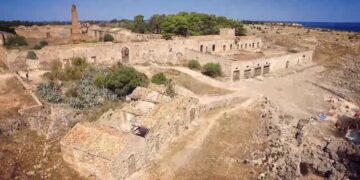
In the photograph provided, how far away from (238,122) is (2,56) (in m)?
28.1

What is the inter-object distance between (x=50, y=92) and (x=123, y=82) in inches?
257

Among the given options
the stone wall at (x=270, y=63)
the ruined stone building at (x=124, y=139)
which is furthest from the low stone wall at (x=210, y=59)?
Result: the ruined stone building at (x=124, y=139)

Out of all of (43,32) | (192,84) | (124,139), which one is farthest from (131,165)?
(43,32)

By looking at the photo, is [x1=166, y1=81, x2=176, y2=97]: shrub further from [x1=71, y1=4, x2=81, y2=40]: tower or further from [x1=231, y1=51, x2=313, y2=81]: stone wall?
[x1=71, y1=4, x2=81, y2=40]: tower

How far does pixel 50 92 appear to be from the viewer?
27516 millimetres

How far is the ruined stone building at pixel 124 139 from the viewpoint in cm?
1703

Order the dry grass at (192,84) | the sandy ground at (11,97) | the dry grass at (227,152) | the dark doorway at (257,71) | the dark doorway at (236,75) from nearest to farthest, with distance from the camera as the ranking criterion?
the dry grass at (227,152)
the sandy ground at (11,97)
the dry grass at (192,84)
the dark doorway at (236,75)
the dark doorway at (257,71)

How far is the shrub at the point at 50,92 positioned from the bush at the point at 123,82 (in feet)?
15.2

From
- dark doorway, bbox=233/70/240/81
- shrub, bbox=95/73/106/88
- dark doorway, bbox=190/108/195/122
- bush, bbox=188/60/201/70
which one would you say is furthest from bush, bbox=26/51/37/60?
dark doorway, bbox=233/70/240/81

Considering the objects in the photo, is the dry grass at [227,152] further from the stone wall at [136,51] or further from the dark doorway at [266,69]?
the stone wall at [136,51]

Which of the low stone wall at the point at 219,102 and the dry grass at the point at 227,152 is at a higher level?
the low stone wall at the point at 219,102

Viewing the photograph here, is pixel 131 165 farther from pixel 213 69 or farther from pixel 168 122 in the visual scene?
pixel 213 69

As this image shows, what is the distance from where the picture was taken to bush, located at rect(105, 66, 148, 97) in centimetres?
2870

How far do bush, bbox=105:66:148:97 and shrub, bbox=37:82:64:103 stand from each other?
15.2 ft
